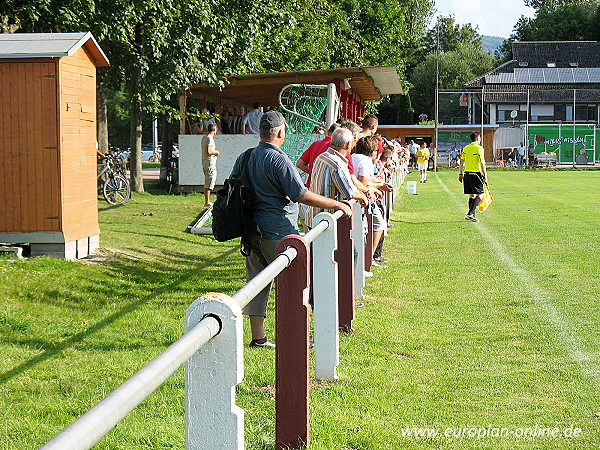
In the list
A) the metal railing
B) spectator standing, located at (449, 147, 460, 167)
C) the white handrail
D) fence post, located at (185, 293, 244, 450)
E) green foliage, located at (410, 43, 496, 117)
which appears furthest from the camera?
green foliage, located at (410, 43, 496, 117)

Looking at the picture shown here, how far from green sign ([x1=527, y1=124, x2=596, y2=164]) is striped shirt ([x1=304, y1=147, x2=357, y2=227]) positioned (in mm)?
58825

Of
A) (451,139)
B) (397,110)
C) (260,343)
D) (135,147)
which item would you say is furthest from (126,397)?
(397,110)

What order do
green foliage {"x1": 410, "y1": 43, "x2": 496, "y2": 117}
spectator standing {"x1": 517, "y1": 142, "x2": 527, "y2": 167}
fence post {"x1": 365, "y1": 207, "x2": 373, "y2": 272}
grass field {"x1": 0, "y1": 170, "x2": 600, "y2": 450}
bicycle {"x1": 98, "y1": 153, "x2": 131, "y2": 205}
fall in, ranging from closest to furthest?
grass field {"x1": 0, "y1": 170, "x2": 600, "y2": 450}, fence post {"x1": 365, "y1": 207, "x2": 373, "y2": 272}, bicycle {"x1": 98, "y1": 153, "x2": 131, "y2": 205}, spectator standing {"x1": 517, "y1": 142, "x2": 527, "y2": 167}, green foliage {"x1": 410, "y1": 43, "x2": 496, "y2": 117}

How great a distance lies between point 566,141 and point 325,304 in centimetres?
6177

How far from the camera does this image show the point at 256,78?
21984 millimetres

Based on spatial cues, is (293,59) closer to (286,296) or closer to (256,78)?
(256,78)

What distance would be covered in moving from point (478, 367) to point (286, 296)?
245 cm

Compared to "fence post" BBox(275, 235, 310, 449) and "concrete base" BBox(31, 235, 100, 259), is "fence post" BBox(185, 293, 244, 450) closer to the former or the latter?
"fence post" BBox(275, 235, 310, 449)

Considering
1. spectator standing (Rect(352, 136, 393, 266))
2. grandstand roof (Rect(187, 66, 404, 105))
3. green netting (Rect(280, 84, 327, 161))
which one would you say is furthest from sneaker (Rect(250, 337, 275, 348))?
grandstand roof (Rect(187, 66, 404, 105))

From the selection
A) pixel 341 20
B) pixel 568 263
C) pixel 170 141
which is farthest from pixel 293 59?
pixel 568 263

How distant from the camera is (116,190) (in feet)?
73.2

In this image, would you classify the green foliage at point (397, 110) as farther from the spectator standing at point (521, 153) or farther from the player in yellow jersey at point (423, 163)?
the player in yellow jersey at point (423, 163)

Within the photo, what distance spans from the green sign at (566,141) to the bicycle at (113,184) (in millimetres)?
47973

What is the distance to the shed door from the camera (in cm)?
1162
